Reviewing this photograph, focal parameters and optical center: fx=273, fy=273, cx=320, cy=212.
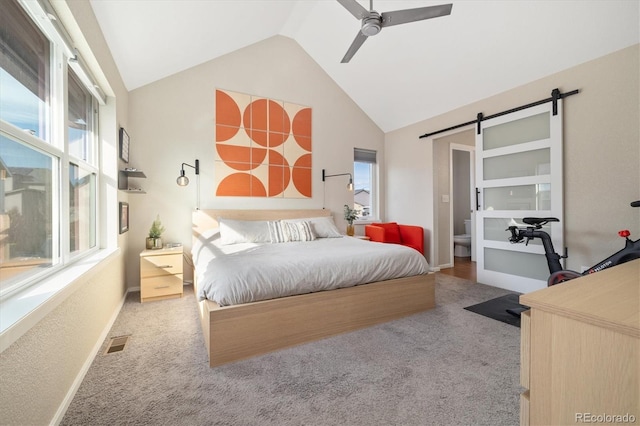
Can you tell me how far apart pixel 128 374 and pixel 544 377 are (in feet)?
7.15

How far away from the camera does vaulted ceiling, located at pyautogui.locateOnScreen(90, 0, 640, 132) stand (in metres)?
2.52

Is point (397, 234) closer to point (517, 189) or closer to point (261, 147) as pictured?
point (517, 189)

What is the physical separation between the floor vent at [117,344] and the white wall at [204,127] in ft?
4.66

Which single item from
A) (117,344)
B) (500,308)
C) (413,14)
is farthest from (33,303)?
(500,308)

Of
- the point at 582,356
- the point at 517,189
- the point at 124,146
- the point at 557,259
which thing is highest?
the point at 124,146

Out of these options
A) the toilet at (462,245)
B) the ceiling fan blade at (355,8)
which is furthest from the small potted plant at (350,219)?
the ceiling fan blade at (355,8)

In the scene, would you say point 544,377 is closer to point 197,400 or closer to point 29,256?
point 197,400

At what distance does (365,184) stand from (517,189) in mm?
2508

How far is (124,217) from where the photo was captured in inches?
121

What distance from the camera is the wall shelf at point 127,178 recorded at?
2973 millimetres

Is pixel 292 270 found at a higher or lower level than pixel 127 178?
lower

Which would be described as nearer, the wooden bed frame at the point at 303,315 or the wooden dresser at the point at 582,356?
the wooden dresser at the point at 582,356

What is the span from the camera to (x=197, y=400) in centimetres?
151

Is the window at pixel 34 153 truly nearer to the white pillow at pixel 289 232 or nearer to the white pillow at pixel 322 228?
the white pillow at pixel 289 232
